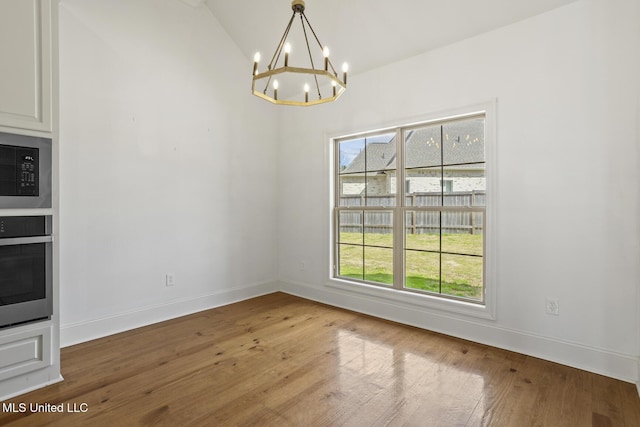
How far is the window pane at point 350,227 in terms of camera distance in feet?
13.4

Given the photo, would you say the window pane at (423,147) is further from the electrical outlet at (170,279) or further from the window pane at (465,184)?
the electrical outlet at (170,279)

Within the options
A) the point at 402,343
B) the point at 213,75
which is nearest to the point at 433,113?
the point at 402,343

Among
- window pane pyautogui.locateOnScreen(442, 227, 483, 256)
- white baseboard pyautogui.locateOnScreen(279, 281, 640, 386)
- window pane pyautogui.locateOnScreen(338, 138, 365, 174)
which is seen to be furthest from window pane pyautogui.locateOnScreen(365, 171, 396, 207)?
white baseboard pyautogui.locateOnScreen(279, 281, 640, 386)

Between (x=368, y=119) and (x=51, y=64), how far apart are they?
112 inches

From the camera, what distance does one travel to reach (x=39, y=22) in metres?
2.19

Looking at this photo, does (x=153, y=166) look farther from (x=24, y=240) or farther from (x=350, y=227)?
(x=350, y=227)

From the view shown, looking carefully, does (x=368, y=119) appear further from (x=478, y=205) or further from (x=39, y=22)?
(x=39, y=22)

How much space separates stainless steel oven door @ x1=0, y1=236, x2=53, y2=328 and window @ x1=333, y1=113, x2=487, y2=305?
287 cm

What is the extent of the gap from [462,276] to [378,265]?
95 cm

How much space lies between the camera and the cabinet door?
2070mm

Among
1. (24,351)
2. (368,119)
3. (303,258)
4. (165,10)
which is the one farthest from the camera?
(303,258)

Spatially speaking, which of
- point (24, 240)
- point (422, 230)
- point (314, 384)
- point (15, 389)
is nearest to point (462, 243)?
point (422, 230)

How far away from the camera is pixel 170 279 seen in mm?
3637

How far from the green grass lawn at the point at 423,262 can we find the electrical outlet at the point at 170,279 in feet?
6.49
